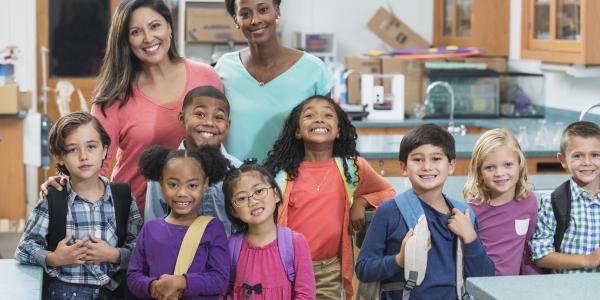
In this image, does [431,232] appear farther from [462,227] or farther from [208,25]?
[208,25]

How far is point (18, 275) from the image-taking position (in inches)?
93.4

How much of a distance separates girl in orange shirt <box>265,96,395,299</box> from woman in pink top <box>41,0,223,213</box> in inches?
12.1

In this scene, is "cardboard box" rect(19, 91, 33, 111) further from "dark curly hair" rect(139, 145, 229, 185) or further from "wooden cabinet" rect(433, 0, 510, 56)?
"dark curly hair" rect(139, 145, 229, 185)

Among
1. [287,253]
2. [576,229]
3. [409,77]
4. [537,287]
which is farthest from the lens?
[409,77]

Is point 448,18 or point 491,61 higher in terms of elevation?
point 448,18

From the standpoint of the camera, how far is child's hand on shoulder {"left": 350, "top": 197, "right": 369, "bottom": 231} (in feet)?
9.24

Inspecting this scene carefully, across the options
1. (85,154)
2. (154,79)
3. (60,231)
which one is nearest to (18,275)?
(60,231)

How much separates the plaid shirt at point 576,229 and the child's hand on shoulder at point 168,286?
0.96 meters

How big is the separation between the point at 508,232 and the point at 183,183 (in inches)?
35.4

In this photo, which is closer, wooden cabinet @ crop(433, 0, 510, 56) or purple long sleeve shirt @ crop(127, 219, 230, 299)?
purple long sleeve shirt @ crop(127, 219, 230, 299)

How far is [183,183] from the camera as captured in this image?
8.43 ft

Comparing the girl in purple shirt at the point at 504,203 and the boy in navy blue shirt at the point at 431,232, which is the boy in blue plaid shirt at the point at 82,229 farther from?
the girl in purple shirt at the point at 504,203

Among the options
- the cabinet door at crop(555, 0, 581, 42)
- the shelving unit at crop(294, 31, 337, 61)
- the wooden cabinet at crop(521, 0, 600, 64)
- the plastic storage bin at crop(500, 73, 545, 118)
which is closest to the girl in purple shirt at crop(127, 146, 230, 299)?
the wooden cabinet at crop(521, 0, 600, 64)

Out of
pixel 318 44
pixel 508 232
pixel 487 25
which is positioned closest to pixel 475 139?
pixel 487 25
